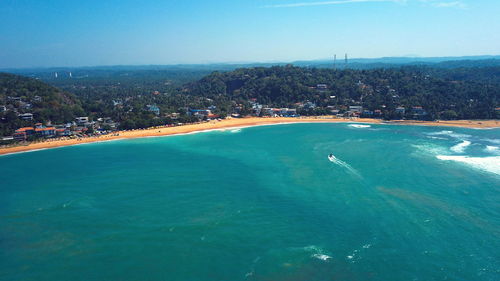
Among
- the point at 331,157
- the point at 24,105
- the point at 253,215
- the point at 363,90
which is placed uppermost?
the point at 24,105

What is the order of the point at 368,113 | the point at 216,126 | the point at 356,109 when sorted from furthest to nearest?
the point at 356,109
the point at 368,113
the point at 216,126

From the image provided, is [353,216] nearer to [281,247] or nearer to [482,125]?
[281,247]

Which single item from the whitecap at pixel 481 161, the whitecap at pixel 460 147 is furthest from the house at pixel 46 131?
the whitecap at pixel 460 147

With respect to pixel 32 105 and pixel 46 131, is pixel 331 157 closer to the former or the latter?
pixel 46 131

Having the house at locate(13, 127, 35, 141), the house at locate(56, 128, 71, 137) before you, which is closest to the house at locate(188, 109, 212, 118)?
the house at locate(56, 128, 71, 137)

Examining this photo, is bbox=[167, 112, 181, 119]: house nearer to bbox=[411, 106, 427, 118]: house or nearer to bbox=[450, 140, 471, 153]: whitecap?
bbox=[450, 140, 471, 153]: whitecap

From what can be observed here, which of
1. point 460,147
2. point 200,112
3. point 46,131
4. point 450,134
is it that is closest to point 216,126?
point 200,112
